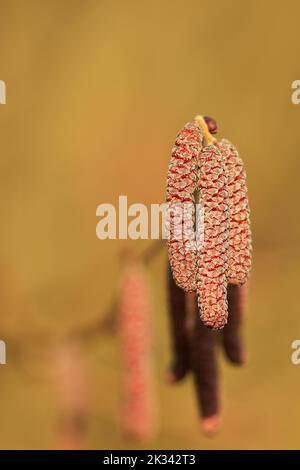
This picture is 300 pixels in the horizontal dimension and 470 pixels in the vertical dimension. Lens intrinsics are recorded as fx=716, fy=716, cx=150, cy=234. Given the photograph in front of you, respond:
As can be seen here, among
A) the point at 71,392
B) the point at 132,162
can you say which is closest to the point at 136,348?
the point at 71,392

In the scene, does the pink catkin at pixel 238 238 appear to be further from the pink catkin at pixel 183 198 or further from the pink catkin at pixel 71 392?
the pink catkin at pixel 71 392

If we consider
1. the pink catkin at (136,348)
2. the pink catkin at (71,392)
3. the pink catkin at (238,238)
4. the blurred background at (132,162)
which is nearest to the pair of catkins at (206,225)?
the pink catkin at (238,238)

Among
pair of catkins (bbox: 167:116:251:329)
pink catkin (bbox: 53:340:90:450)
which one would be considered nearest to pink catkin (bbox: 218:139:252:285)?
pair of catkins (bbox: 167:116:251:329)

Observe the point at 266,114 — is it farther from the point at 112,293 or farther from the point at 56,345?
the point at 56,345

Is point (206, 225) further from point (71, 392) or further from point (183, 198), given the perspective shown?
point (71, 392)

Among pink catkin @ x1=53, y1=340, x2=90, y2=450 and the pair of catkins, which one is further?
pink catkin @ x1=53, y1=340, x2=90, y2=450

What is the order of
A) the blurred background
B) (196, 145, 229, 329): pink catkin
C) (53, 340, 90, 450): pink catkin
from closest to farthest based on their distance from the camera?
(196, 145, 229, 329): pink catkin < (53, 340, 90, 450): pink catkin < the blurred background

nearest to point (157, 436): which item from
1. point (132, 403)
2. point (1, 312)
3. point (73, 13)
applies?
point (1, 312)

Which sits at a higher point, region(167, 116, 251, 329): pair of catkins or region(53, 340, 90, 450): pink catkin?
region(167, 116, 251, 329): pair of catkins

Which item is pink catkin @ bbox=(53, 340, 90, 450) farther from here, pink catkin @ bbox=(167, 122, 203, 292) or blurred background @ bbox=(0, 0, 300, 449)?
pink catkin @ bbox=(167, 122, 203, 292)
